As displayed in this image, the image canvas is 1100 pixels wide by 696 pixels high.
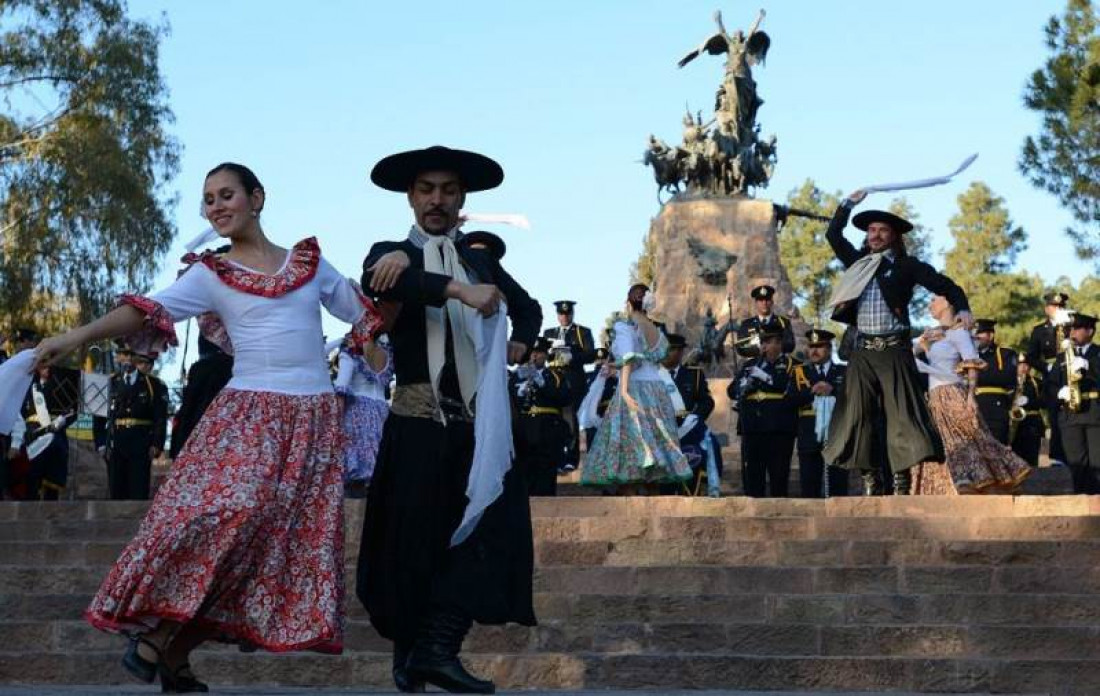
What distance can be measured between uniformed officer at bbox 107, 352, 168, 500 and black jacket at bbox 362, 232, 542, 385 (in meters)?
12.7

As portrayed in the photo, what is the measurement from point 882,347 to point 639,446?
167 inches

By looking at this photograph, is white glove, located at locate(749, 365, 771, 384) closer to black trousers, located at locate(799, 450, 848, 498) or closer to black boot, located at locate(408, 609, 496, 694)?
black trousers, located at locate(799, 450, 848, 498)

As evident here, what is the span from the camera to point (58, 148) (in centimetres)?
3600

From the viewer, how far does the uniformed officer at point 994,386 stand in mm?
20688

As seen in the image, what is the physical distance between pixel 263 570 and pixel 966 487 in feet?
29.7

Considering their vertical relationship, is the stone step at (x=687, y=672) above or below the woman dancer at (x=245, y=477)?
below

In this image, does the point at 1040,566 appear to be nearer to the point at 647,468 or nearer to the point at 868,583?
the point at 868,583

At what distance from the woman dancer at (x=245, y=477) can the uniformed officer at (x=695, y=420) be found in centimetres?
1126

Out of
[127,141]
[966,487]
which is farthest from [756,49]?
[966,487]

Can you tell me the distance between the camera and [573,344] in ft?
73.6

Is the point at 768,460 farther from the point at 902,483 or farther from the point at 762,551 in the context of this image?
the point at 762,551

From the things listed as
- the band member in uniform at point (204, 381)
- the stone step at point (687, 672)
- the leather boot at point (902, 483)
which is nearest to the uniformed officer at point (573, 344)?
the leather boot at point (902, 483)

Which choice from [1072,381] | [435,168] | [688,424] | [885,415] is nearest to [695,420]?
[688,424]

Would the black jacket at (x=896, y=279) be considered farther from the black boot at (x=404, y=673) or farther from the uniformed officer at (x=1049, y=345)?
the black boot at (x=404, y=673)
